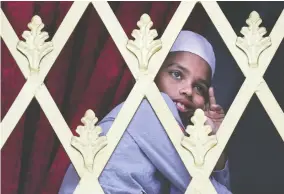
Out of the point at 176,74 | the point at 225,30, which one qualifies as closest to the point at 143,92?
the point at 176,74

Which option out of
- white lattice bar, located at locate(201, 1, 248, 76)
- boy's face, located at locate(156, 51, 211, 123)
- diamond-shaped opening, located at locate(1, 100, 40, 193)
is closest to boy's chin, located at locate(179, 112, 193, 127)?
boy's face, located at locate(156, 51, 211, 123)

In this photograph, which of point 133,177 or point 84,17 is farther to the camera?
point 84,17

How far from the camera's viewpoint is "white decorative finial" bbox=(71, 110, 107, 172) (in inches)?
40.4

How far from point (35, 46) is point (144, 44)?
18 centimetres

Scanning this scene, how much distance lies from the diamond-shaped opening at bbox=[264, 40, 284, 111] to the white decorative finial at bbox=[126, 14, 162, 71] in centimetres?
18

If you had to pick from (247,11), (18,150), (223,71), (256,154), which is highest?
(247,11)

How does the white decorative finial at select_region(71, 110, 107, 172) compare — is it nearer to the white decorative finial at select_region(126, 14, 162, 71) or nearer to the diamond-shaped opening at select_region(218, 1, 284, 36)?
the white decorative finial at select_region(126, 14, 162, 71)

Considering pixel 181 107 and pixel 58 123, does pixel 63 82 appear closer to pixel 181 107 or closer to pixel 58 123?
pixel 58 123

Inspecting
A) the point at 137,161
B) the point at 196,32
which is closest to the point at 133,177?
the point at 137,161

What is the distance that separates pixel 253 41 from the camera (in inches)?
42.4

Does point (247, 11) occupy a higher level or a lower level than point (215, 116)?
higher

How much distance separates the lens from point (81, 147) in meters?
1.03

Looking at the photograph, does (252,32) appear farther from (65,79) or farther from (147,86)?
(65,79)

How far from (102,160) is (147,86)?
0.14 meters
